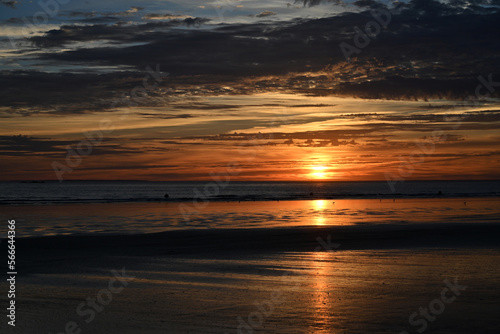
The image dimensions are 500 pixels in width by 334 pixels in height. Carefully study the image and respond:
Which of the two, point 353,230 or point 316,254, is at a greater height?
point 316,254

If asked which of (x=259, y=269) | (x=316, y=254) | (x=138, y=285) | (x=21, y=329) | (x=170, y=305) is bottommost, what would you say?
(x=316, y=254)

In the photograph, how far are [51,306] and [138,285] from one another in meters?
3.09

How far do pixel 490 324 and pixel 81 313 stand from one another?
9713mm

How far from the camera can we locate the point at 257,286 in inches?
610

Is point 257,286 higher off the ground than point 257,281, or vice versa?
point 257,286

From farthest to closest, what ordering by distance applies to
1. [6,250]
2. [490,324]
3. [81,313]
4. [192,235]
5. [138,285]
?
[192,235] → [6,250] → [138,285] → [81,313] → [490,324]

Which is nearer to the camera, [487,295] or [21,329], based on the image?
[21,329]

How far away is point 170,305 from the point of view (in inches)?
522

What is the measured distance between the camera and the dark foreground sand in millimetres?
11727

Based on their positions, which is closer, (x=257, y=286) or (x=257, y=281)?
(x=257, y=286)

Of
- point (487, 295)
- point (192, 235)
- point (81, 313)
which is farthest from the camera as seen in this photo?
point (192, 235)

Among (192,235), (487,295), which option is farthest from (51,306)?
(192,235)

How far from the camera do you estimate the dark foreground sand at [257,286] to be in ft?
38.5

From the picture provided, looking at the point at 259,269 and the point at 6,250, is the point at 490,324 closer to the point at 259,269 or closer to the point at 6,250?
the point at 259,269
